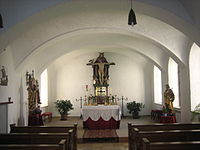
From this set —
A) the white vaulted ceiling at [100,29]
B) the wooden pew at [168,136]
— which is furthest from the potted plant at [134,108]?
the wooden pew at [168,136]

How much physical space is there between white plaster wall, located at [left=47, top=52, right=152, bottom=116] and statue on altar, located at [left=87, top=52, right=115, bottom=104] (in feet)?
3.28

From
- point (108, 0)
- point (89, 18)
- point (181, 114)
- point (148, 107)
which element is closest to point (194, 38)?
point (108, 0)

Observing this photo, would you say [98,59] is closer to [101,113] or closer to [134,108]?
[134,108]

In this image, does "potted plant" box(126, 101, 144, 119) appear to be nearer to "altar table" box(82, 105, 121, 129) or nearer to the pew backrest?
"altar table" box(82, 105, 121, 129)

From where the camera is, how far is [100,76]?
1612cm

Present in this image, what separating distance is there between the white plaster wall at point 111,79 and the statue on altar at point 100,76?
39.4 inches

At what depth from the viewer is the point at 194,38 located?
712 centimetres

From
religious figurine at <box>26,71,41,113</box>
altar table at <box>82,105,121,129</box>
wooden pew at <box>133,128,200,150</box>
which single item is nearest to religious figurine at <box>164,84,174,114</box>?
altar table at <box>82,105,121,129</box>

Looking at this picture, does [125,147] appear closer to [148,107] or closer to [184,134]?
[184,134]

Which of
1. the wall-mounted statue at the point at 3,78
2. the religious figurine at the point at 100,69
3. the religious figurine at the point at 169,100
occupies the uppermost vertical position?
the religious figurine at the point at 100,69

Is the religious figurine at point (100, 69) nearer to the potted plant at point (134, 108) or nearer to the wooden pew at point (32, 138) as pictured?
the potted plant at point (134, 108)

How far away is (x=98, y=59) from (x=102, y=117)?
5118 millimetres

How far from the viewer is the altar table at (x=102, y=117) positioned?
1153 cm

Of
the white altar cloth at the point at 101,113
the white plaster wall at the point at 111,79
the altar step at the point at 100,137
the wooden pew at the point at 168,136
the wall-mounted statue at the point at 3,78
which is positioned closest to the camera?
the wooden pew at the point at 168,136
